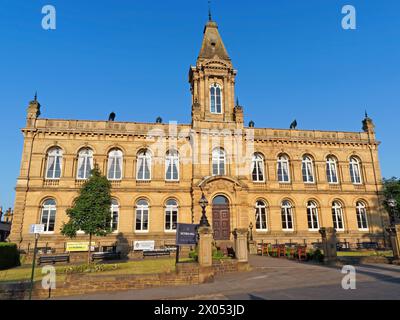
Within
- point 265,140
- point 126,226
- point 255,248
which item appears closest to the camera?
point 255,248

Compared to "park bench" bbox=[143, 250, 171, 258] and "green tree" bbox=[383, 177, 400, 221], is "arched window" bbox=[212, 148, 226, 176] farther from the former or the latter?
"green tree" bbox=[383, 177, 400, 221]

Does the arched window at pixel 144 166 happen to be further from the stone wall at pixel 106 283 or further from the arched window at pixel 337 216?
the arched window at pixel 337 216

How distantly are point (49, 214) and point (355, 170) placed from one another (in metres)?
31.2

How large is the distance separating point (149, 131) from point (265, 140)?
1207 centimetres

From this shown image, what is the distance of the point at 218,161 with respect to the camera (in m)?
27.6

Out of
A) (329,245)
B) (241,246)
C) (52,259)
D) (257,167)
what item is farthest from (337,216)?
(52,259)

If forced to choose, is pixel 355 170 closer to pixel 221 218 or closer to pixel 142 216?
pixel 221 218

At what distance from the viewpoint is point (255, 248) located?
23.6 metres

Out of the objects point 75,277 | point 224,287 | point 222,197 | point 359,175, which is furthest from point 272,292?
point 359,175

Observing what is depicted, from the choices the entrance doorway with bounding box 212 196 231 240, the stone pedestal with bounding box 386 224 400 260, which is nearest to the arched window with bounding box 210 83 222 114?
the entrance doorway with bounding box 212 196 231 240

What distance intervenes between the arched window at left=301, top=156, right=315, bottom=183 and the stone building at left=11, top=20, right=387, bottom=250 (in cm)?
11

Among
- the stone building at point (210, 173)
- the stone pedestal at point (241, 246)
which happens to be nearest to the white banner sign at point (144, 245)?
the stone building at point (210, 173)

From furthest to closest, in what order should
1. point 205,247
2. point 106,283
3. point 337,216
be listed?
point 337,216 → point 205,247 → point 106,283
